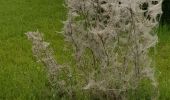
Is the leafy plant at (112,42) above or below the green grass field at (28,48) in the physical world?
above

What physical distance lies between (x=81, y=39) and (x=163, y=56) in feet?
13.7

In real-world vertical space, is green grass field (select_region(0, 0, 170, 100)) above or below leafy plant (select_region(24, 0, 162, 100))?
below

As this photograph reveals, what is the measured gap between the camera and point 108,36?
16.3ft

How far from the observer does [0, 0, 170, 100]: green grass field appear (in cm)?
638

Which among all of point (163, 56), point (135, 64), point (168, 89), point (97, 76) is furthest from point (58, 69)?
point (163, 56)

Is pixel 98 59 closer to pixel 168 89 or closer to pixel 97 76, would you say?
pixel 97 76

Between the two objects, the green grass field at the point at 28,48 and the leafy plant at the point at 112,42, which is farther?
the green grass field at the point at 28,48

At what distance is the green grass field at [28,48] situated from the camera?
638 cm

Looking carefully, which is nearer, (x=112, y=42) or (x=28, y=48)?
(x=112, y=42)

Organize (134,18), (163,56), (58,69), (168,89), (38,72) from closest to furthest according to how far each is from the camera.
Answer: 1. (134,18)
2. (58,69)
3. (168,89)
4. (38,72)
5. (163,56)

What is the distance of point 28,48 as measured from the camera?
930cm

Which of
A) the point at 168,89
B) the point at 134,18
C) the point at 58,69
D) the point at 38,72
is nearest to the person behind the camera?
the point at 134,18

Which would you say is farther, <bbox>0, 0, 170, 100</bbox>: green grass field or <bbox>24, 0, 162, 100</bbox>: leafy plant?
<bbox>0, 0, 170, 100</bbox>: green grass field

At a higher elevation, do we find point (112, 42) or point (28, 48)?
point (112, 42)
